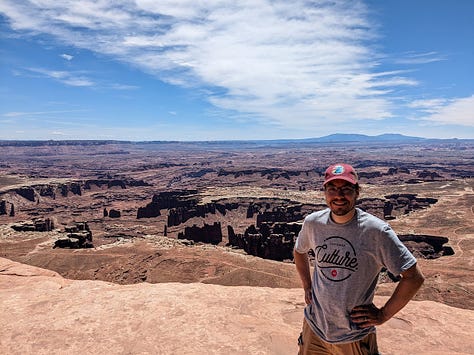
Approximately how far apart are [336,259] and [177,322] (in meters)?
3.54

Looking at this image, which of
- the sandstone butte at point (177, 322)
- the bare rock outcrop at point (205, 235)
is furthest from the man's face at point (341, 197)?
the bare rock outcrop at point (205, 235)

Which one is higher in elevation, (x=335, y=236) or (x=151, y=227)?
(x=335, y=236)

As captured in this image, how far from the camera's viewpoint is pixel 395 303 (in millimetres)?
3582

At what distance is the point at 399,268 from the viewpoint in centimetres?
351

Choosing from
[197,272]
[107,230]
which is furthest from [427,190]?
[197,272]

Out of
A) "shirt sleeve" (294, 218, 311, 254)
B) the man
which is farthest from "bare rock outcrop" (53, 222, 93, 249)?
the man

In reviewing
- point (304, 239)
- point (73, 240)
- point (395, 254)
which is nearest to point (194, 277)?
point (73, 240)

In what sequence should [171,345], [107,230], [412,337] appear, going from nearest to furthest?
[171,345] → [412,337] → [107,230]

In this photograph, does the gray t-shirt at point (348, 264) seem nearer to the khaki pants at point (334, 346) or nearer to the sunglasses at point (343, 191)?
the khaki pants at point (334, 346)

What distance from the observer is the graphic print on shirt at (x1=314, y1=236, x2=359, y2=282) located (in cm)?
372

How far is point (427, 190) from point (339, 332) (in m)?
89.4

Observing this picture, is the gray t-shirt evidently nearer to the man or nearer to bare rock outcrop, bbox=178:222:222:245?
the man

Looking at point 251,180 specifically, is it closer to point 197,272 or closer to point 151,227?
point 151,227

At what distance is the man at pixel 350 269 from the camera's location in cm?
356
